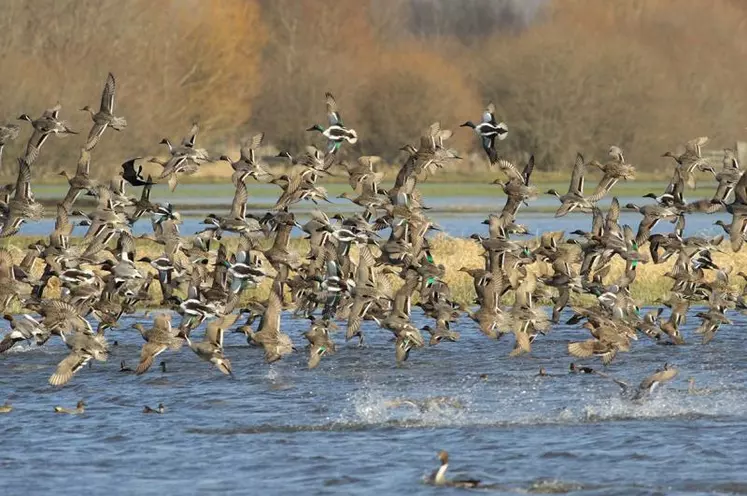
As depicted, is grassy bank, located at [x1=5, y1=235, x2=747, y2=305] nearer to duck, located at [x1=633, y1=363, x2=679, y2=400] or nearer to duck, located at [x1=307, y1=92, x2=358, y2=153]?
duck, located at [x1=307, y1=92, x2=358, y2=153]

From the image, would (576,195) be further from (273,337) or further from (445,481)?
(445,481)

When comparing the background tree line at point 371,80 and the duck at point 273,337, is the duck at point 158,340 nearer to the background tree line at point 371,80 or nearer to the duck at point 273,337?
the duck at point 273,337

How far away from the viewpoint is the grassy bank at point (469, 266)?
26.2 m

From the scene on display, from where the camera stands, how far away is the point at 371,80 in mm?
74438

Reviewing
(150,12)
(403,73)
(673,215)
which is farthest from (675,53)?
(673,215)

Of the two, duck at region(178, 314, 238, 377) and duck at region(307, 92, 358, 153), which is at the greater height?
duck at region(307, 92, 358, 153)

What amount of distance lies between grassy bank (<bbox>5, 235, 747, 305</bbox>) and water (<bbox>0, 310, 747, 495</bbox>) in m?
3.54

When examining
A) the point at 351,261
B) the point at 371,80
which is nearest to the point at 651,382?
the point at 351,261

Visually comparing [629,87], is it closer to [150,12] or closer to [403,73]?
[403,73]

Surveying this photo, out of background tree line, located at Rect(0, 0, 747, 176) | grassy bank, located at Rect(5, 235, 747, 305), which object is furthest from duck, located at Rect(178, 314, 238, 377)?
background tree line, located at Rect(0, 0, 747, 176)

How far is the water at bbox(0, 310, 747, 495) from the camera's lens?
46.3 feet

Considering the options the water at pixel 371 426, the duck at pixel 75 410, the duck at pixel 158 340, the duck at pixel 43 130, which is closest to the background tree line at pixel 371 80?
the duck at pixel 43 130

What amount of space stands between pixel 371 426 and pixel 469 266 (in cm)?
1207

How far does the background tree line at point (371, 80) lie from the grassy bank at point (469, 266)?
34084 millimetres
